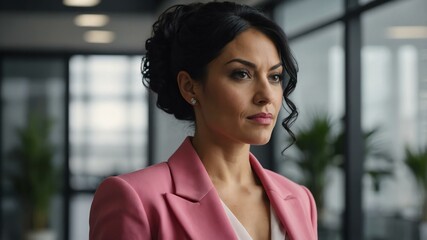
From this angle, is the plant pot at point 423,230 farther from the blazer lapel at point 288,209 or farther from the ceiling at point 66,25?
the ceiling at point 66,25

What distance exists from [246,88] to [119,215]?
0.32 m

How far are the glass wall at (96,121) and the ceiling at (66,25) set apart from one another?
0.71ft

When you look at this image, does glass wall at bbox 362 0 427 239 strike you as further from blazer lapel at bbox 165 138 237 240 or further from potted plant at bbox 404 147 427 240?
blazer lapel at bbox 165 138 237 240

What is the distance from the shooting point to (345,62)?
18.3ft

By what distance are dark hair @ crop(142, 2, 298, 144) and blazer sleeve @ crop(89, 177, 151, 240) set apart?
0.76ft

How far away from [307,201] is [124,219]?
0.41 m

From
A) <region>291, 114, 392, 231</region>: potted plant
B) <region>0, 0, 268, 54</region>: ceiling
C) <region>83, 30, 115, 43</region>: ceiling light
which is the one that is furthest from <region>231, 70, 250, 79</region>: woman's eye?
<region>83, 30, 115, 43</region>: ceiling light

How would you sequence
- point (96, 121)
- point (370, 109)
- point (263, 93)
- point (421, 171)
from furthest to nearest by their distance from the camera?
point (96, 121), point (370, 109), point (421, 171), point (263, 93)

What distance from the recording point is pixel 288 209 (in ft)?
5.27

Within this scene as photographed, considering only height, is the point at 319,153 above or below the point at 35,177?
above

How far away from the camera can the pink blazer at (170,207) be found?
58.6 inches

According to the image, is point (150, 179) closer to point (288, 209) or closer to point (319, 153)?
point (288, 209)

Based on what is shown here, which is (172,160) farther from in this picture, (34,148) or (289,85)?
(34,148)

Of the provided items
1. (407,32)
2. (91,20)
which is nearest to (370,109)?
(407,32)
